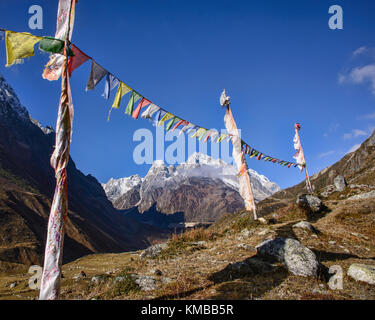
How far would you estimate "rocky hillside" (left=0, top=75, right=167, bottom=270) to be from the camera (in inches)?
1438

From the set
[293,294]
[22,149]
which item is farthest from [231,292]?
[22,149]

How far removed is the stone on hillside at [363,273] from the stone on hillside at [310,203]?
41.1 ft

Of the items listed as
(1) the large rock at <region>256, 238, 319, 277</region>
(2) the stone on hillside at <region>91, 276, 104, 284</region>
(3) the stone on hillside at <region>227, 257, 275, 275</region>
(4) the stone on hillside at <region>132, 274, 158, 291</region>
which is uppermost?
(1) the large rock at <region>256, 238, 319, 277</region>

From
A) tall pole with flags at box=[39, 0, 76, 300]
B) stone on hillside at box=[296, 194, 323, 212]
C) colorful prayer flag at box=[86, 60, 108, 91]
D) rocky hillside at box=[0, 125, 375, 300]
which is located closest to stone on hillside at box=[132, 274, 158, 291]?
rocky hillside at box=[0, 125, 375, 300]

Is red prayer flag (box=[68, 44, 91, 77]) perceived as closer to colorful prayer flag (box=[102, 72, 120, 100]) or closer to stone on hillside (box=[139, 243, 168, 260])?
colorful prayer flag (box=[102, 72, 120, 100])

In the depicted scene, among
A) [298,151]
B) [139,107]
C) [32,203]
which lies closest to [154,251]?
[139,107]

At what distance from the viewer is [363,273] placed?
591cm

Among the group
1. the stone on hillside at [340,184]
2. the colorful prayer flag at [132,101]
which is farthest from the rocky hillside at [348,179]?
the colorful prayer flag at [132,101]

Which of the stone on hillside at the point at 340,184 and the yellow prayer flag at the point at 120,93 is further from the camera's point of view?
the stone on hillside at the point at 340,184

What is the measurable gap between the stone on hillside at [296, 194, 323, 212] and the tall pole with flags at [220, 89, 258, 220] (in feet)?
27.8

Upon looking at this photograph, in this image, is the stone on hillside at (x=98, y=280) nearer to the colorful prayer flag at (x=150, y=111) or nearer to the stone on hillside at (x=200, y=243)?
the stone on hillside at (x=200, y=243)

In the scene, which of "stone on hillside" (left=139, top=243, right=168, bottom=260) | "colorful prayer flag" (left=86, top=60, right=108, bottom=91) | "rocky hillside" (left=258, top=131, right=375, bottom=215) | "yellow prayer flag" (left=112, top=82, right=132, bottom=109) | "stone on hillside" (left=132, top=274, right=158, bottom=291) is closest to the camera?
"stone on hillside" (left=132, top=274, right=158, bottom=291)

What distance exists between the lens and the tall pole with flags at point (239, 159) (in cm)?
1095

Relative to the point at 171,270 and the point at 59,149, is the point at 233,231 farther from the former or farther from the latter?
the point at 59,149
